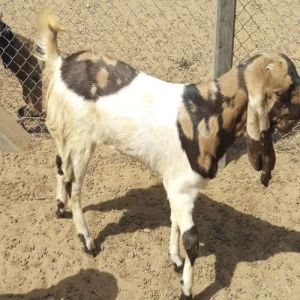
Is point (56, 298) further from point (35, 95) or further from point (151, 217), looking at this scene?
point (35, 95)

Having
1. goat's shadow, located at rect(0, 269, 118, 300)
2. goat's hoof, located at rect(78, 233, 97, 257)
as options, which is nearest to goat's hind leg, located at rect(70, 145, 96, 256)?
goat's hoof, located at rect(78, 233, 97, 257)

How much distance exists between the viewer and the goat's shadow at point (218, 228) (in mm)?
3975

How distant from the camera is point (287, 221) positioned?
4.30m

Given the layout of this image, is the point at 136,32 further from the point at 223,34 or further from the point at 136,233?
the point at 136,233

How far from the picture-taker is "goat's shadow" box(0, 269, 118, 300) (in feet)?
11.9

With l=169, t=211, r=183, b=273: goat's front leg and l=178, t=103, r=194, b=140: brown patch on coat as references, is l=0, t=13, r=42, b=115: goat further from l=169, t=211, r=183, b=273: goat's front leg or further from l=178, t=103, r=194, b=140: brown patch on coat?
l=178, t=103, r=194, b=140: brown patch on coat

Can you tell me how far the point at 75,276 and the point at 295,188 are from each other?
2.02 metres

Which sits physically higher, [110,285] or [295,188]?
[295,188]

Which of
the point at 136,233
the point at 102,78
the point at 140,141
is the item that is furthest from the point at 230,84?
the point at 136,233

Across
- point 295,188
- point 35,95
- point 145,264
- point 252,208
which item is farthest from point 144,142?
point 35,95

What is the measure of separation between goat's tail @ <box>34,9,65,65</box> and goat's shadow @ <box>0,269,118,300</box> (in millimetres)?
1495

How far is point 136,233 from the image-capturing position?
4160mm

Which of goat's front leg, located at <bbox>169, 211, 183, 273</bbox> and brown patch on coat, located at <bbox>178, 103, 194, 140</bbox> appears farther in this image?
goat's front leg, located at <bbox>169, 211, 183, 273</bbox>

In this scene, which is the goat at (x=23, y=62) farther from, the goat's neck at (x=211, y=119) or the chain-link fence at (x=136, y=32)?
the goat's neck at (x=211, y=119)
